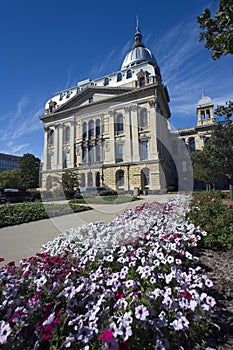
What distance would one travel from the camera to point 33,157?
4866 cm

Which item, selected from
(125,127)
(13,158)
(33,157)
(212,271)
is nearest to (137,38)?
(125,127)

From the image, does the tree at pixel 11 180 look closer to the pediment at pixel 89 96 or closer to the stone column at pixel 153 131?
the pediment at pixel 89 96

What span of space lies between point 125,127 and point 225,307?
1065 inches

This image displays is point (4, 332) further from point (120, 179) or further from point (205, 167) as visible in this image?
point (120, 179)

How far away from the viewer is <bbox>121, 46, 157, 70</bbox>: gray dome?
3823 cm

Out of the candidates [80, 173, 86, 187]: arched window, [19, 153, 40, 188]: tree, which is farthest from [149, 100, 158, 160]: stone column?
[19, 153, 40, 188]: tree

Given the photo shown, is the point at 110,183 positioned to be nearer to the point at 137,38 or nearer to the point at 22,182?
the point at 22,182

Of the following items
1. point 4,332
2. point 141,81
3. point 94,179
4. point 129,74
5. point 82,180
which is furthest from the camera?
point 129,74

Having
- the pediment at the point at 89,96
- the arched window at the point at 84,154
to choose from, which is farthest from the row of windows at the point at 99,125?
the pediment at the point at 89,96

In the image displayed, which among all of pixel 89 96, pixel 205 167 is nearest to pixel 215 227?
pixel 205 167

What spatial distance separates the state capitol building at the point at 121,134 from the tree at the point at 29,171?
12.9m

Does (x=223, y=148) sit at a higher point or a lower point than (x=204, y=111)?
lower

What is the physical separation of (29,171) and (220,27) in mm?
49136

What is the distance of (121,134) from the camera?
24719mm
